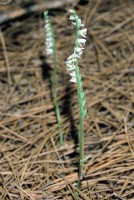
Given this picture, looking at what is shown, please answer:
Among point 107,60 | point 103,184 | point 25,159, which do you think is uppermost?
point 107,60

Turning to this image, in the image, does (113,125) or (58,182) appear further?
(113,125)

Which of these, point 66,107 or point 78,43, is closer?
point 78,43

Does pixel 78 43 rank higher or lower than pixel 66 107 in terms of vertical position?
higher

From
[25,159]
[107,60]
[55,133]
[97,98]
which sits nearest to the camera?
[25,159]

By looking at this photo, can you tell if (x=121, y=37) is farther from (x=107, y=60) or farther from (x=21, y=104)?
(x=21, y=104)

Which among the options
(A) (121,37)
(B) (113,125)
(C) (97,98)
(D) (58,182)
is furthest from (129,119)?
(A) (121,37)

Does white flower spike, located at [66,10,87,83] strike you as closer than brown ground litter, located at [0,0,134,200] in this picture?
Yes

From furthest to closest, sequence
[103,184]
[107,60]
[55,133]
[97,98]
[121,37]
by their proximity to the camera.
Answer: [121,37]
[107,60]
[97,98]
[55,133]
[103,184]

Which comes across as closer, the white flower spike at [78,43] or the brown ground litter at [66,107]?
the white flower spike at [78,43]
